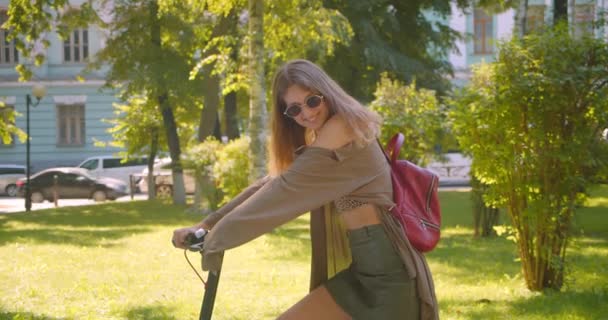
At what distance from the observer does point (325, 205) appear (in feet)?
11.3

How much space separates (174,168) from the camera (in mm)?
27047

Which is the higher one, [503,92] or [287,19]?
[287,19]

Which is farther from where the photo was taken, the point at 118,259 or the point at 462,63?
the point at 462,63

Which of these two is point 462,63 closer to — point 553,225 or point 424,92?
point 424,92

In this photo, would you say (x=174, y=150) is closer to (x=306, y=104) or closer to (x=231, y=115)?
(x=231, y=115)

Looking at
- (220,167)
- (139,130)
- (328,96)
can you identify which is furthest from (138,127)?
(328,96)

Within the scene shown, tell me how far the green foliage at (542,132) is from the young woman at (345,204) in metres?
4.49

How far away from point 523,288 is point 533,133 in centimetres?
160

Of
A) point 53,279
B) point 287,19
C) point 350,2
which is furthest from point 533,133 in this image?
point 350,2

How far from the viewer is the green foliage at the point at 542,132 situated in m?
7.54

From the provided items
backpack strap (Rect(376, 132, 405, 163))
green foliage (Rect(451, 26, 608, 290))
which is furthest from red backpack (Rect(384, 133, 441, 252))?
green foliage (Rect(451, 26, 608, 290))

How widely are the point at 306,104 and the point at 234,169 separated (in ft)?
52.8

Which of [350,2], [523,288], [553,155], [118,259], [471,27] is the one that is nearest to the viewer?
[553,155]

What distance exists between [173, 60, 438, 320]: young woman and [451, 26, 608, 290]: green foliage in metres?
4.49
